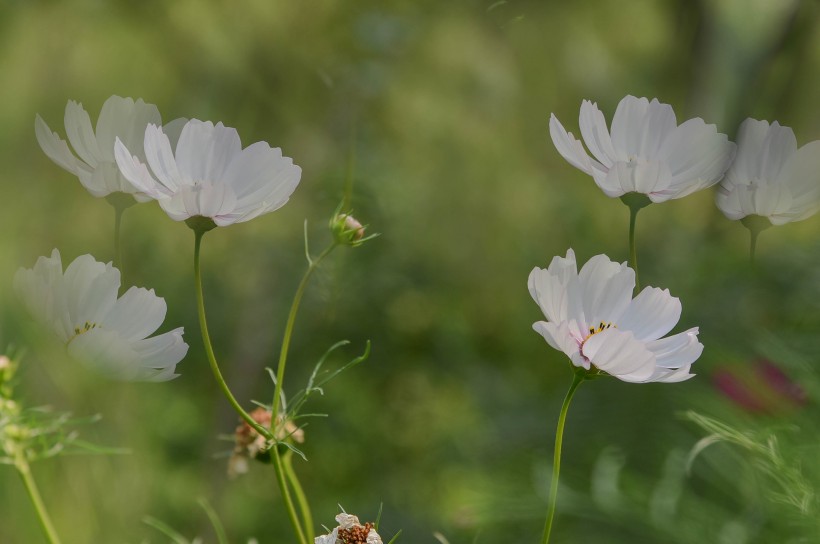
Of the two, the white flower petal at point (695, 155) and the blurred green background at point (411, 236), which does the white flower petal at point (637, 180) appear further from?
the blurred green background at point (411, 236)

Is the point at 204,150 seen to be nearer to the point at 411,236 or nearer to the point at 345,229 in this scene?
the point at 345,229

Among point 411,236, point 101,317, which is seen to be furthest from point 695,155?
point 411,236

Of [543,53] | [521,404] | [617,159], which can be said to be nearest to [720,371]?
[521,404]

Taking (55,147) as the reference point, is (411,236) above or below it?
below

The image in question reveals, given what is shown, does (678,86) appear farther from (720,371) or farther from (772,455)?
(772,455)

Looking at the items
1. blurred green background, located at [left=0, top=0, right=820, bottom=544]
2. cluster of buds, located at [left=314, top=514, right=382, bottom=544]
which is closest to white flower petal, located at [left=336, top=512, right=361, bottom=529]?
cluster of buds, located at [left=314, top=514, right=382, bottom=544]
